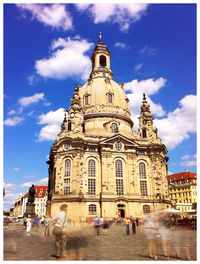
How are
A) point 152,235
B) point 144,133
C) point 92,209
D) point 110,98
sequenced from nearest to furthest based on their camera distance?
point 152,235, point 92,209, point 144,133, point 110,98

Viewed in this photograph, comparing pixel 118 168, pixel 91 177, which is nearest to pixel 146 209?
pixel 118 168

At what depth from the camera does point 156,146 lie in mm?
45469

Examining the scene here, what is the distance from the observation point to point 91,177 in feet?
137

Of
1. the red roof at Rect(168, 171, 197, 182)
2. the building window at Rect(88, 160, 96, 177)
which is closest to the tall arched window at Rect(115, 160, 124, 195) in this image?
the building window at Rect(88, 160, 96, 177)

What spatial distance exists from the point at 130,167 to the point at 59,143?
13.8m

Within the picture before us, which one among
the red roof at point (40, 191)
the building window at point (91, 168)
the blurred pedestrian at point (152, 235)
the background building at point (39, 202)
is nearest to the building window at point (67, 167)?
the building window at point (91, 168)

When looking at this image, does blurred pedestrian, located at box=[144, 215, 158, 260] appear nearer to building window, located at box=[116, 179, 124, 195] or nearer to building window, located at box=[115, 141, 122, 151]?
building window, located at box=[116, 179, 124, 195]

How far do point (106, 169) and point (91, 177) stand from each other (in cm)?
303

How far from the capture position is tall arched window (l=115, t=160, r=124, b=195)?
138 ft

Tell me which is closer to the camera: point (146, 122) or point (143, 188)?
point (143, 188)

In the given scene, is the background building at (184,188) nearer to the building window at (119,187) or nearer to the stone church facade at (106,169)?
the stone church facade at (106,169)

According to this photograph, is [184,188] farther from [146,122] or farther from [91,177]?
[91,177]

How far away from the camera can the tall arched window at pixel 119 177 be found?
41969 millimetres

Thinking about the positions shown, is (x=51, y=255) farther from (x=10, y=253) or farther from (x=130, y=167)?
(x=130, y=167)
